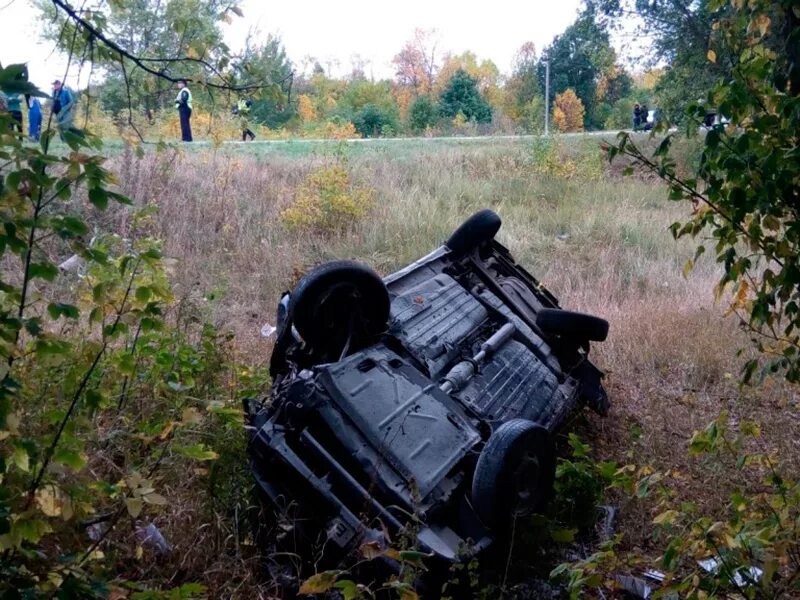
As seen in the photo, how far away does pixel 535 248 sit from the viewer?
35.9 ft

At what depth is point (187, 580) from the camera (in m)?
3.52

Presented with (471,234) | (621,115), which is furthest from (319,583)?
(621,115)

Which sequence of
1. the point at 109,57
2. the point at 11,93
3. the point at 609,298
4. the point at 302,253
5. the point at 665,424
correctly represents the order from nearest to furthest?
the point at 11,93 → the point at 109,57 → the point at 665,424 → the point at 609,298 → the point at 302,253

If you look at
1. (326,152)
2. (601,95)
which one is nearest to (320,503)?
(326,152)

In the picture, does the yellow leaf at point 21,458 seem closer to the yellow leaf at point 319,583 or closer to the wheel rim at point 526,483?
the yellow leaf at point 319,583

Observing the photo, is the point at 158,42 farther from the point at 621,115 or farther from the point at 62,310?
the point at 621,115

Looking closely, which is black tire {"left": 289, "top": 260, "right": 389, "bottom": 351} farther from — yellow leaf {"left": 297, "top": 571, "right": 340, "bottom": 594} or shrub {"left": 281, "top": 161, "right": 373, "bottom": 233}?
shrub {"left": 281, "top": 161, "right": 373, "bottom": 233}

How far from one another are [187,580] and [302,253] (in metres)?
6.48

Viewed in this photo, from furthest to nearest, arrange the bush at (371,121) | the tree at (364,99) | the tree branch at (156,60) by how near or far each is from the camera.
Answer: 1. the tree at (364,99)
2. the bush at (371,121)
3. the tree branch at (156,60)

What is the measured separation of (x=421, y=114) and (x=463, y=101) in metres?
2.52

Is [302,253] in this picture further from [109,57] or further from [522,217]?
[109,57]

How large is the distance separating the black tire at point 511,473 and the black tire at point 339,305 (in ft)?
3.52

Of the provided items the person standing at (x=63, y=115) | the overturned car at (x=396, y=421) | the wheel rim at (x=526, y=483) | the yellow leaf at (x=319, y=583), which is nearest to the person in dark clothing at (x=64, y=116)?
the person standing at (x=63, y=115)

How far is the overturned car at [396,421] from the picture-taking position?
3398mm
